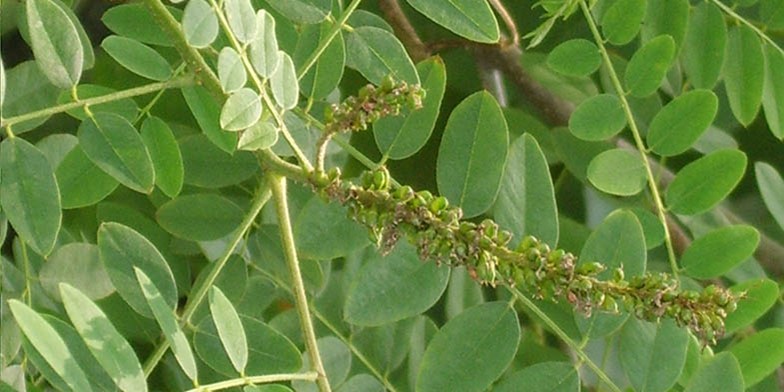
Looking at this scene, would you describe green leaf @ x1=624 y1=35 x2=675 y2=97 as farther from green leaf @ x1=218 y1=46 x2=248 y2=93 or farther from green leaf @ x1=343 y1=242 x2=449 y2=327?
green leaf @ x1=218 y1=46 x2=248 y2=93

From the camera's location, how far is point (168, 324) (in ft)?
2.27

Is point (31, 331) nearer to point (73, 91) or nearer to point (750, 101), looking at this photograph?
point (73, 91)

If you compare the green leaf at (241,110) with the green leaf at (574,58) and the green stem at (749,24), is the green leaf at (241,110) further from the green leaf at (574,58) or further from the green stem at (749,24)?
the green stem at (749,24)

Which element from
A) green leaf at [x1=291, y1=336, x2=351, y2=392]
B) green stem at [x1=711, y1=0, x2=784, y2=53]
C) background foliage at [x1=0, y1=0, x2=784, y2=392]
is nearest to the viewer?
background foliage at [x1=0, y1=0, x2=784, y2=392]

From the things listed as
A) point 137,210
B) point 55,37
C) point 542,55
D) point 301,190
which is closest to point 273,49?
point 55,37

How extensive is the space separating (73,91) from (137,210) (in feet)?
1.09

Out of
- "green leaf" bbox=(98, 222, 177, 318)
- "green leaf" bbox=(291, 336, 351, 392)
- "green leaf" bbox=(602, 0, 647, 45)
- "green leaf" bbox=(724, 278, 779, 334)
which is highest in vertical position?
"green leaf" bbox=(602, 0, 647, 45)

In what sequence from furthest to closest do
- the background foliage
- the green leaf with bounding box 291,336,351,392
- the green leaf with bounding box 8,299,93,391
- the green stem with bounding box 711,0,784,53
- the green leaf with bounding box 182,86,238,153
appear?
1. the green stem with bounding box 711,0,784,53
2. the green leaf with bounding box 291,336,351,392
3. the green leaf with bounding box 182,86,238,153
4. the background foliage
5. the green leaf with bounding box 8,299,93,391

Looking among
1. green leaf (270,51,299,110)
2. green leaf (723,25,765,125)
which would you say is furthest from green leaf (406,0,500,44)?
green leaf (723,25,765,125)

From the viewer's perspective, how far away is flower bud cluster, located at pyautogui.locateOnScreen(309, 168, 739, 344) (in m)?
0.65

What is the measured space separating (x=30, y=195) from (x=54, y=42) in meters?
0.10

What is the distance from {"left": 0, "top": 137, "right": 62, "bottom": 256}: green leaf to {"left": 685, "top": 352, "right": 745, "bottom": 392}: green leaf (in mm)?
415

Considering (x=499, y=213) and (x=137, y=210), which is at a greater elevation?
(x=499, y=213)

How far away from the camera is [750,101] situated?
41.0 inches
